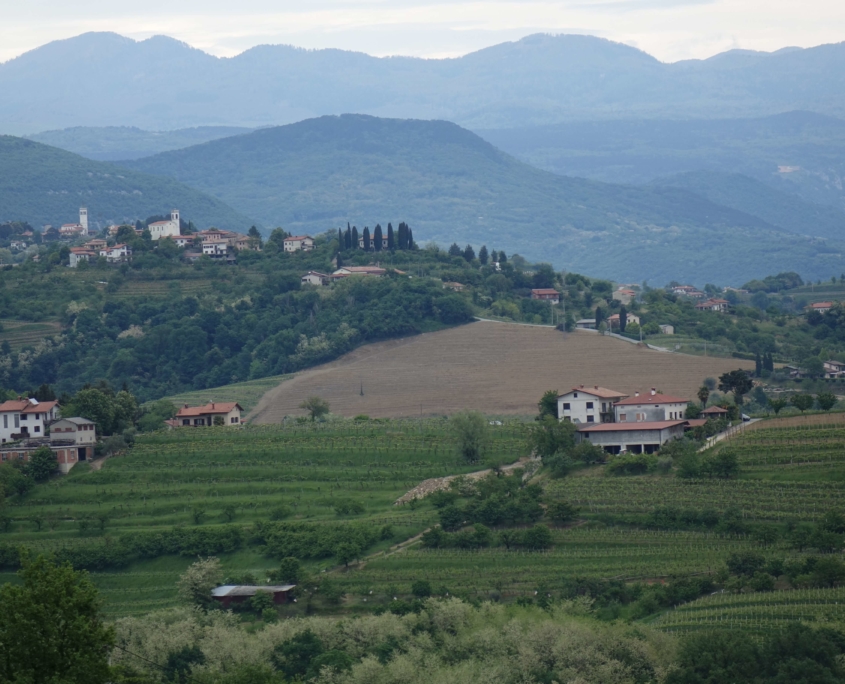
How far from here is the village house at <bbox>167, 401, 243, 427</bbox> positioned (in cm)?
8581

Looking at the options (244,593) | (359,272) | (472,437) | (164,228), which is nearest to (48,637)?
(244,593)

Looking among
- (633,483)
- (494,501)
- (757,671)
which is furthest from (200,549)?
(757,671)

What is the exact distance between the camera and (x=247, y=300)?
128 meters

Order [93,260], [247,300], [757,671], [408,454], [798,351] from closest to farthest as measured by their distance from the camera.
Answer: [757,671] → [408,454] → [798,351] → [247,300] → [93,260]

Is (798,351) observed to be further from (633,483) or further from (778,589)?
(778,589)

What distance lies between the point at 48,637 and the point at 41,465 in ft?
139

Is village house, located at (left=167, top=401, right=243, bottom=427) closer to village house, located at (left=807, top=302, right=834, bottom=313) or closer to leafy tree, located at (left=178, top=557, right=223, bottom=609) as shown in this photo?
leafy tree, located at (left=178, top=557, right=223, bottom=609)

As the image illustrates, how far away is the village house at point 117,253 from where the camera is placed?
13938 cm

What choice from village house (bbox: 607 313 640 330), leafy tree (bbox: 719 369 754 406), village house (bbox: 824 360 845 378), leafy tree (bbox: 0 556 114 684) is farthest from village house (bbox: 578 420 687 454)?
village house (bbox: 607 313 640 330)

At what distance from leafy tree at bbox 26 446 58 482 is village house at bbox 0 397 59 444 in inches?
199

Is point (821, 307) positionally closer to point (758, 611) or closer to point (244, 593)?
point (244, 593)

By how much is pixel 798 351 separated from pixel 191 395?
44740 millimetres

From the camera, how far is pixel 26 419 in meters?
78.9

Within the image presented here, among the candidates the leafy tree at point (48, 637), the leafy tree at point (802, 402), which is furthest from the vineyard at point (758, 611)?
the leafy tree at point (802, 402)
